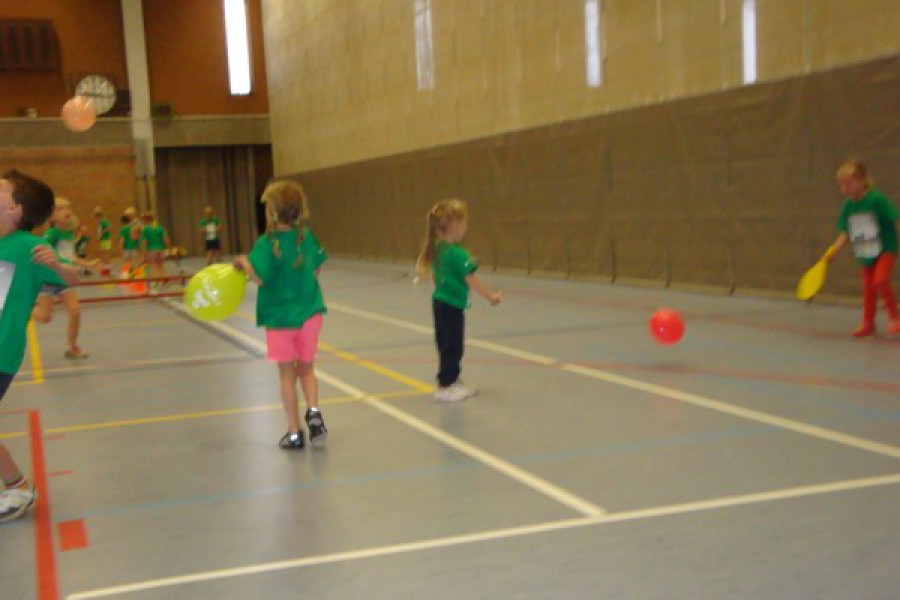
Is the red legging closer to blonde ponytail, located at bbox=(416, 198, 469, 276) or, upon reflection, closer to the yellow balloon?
blonde ponytail, located at bbox=(416, 198, 469, 276)

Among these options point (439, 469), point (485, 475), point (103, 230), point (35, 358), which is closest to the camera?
point (485, 475)

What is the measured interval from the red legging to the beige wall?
10.6 ft

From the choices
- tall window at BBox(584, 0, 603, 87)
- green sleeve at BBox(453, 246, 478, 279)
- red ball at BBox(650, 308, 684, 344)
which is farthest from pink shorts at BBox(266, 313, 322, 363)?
tall window at BBox(584, 0, 603, 87)

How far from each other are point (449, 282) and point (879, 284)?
444 centimetres

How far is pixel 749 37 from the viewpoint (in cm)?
1357

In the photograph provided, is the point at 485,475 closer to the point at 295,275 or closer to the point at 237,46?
the point at 295,275

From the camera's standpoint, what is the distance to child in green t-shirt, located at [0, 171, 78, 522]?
16.0ft

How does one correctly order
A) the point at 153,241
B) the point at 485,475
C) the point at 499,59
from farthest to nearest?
the point at 153,241
the point at 499,59
the point at 485,475

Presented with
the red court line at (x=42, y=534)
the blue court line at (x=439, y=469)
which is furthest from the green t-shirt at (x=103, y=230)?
the blue court line at (x=439, y=469)

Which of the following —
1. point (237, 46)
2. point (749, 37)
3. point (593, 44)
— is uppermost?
point (237, 46)

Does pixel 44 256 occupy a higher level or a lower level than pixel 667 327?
higher

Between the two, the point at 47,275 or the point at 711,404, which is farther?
the point at 711,404

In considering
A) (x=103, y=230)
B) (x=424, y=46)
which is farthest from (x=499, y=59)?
(x=103, y=230)

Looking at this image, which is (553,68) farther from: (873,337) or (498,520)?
Answer: (498,520)
